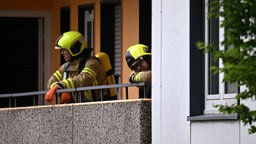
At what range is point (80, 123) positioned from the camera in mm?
20625

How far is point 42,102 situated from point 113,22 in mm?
3305

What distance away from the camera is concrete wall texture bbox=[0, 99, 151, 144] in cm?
1900

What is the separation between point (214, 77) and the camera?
1773 cm

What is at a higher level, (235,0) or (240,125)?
(235,0)

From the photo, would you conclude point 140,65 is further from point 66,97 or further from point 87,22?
point 87,22

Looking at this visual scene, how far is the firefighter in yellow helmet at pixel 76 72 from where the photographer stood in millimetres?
20797

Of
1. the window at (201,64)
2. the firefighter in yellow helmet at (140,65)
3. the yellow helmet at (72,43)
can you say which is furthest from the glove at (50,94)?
the window at (201,64)

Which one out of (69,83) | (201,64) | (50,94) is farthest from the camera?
(50,94)

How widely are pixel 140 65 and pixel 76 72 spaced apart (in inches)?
67.1

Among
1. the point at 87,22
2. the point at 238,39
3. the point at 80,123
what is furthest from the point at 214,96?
the point at 87,22

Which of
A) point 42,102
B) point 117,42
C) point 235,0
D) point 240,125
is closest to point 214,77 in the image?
point 240,125

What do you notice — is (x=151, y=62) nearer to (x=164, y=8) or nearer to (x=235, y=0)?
(x=164, y=8)

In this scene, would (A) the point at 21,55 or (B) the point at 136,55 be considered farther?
(A) the point at 21,55

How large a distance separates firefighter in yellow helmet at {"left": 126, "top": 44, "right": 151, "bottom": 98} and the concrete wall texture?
292 millimetres
